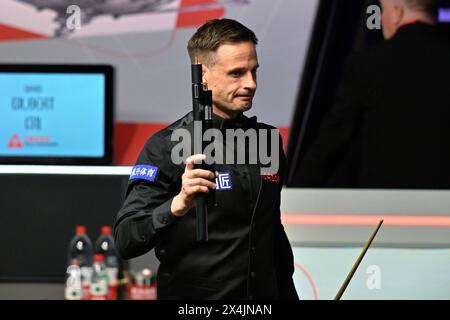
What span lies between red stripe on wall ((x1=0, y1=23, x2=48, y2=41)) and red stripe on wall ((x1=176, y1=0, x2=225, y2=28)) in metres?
0.53

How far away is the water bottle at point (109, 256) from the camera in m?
3.38

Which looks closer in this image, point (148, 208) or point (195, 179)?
point (195, 179)

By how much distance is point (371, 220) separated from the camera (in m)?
3.33

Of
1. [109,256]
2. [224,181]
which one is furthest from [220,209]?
[109,256]

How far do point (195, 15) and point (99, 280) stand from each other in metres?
1.06

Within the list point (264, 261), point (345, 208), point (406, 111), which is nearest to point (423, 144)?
point (406, 111)

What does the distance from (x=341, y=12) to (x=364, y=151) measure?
528 millimetres

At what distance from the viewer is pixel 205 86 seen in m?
1.70

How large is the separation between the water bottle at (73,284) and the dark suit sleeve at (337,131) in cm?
91

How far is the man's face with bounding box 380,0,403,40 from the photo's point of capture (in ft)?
11.0

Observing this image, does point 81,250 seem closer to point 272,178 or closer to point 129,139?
point 129,139

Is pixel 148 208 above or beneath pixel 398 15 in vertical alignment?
beneath

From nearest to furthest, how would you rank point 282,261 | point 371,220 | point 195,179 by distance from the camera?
point 195,179 → point 282,261 → point 371,220

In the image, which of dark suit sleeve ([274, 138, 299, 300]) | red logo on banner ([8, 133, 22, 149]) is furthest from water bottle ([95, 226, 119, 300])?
dark suit sleeve ([274, 138, 299, 300])
